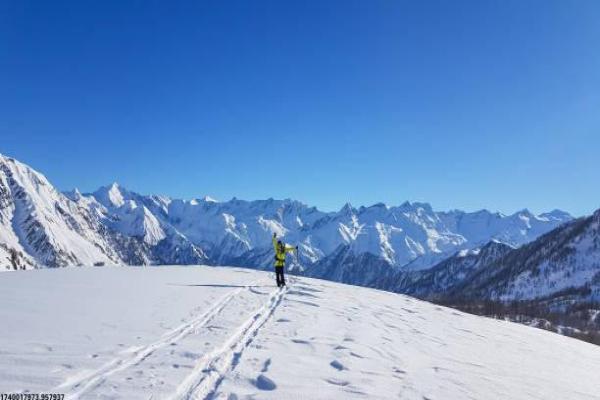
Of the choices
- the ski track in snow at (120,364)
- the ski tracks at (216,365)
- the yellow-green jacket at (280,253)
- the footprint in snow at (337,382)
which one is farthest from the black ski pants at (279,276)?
the footprint in snow at (337,382)

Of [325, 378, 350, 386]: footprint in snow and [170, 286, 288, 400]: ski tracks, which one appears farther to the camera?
[325, 378, 350, 386]: footprint in snow

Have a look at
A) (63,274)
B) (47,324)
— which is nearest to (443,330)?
(47,324)

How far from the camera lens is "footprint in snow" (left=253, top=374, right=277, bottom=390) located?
394 inches

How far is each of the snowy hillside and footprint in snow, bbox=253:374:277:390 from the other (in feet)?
0.14

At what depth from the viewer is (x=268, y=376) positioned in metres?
10.6

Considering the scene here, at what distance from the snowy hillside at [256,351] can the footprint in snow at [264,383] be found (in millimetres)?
43

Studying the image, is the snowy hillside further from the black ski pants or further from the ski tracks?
the black ski pants

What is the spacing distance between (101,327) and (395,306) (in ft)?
57.3

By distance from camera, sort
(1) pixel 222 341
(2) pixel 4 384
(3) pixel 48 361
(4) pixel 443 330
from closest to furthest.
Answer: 1. (2) pixel 4 384
2. (3) pixel 48 361
3. (1) pixel 222 341
4. (4) pixel 443 330

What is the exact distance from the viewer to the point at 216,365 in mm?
11180

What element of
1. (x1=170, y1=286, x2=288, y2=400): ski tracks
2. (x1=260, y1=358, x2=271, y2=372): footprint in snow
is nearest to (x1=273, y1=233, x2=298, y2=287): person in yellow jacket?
(x1=170, y1=286, x2=288, y2=400): ski tracks

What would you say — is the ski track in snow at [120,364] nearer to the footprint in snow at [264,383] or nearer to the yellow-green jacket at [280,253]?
the footprint in snow at [264,383]

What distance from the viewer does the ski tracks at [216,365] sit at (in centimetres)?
936

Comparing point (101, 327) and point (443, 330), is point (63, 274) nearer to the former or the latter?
point (101, 327)
